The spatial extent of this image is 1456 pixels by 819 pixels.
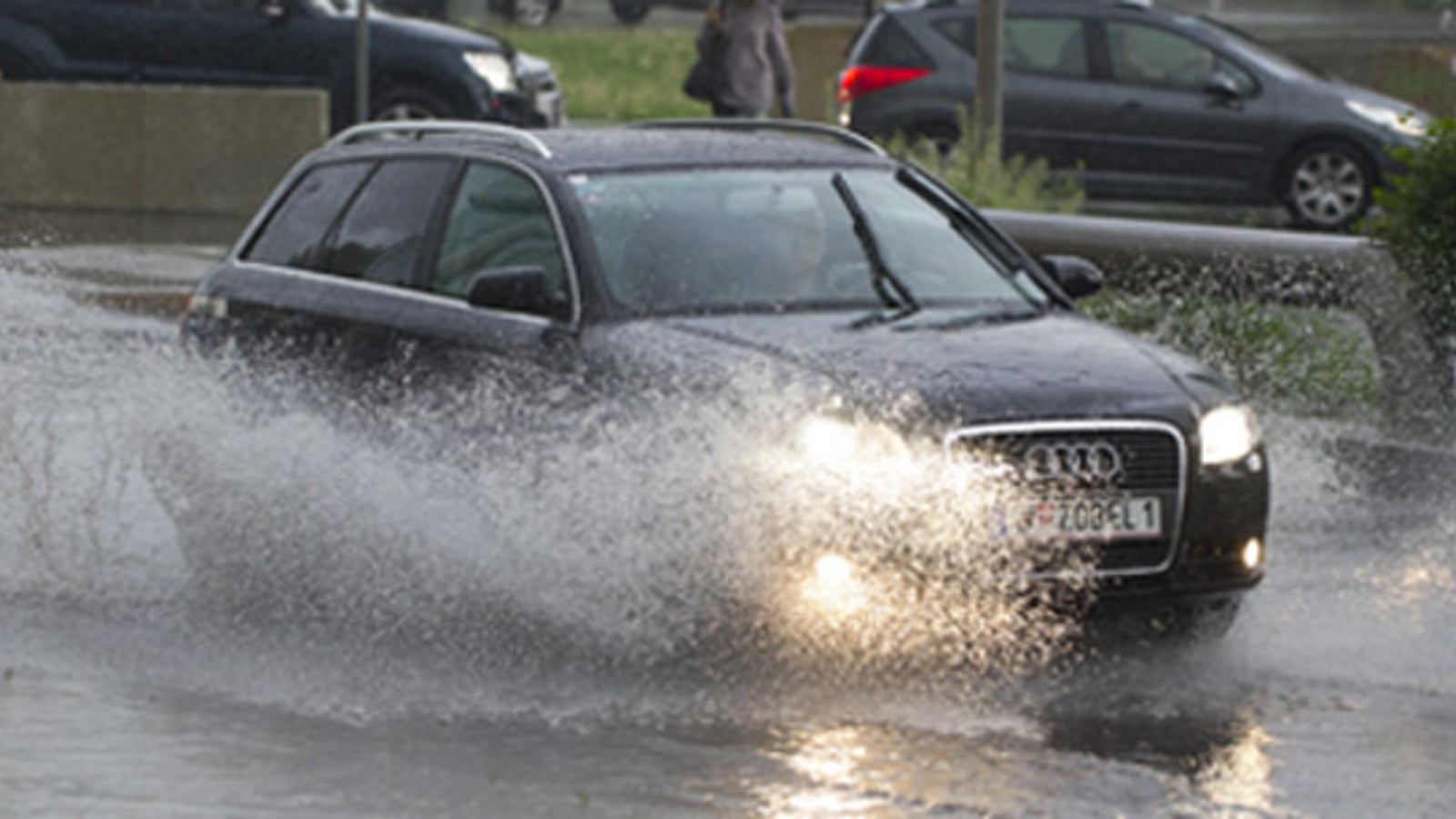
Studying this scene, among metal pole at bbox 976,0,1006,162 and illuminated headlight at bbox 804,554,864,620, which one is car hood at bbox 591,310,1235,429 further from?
metal pole at bbox 976,0,1006,162

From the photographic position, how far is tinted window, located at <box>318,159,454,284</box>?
10.1 m

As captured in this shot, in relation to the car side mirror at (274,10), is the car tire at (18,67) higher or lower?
lower

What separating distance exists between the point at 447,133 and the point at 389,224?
51 centimetres

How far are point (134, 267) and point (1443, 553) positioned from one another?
10112mm

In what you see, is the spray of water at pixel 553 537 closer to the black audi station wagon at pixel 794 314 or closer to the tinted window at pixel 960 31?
the black audi station wagon at pixel 794 314

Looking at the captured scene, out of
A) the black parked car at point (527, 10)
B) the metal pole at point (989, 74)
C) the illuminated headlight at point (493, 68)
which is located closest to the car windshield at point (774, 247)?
the metal pole at point (989, 74)

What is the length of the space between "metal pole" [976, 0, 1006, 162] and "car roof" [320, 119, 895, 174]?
20.7ft

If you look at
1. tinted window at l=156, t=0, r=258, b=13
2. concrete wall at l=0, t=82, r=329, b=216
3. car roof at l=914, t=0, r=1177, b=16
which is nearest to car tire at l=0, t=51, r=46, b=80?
tinted window at l=156, t=0, r=258, b=13

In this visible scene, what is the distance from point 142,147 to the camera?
72.9 ft

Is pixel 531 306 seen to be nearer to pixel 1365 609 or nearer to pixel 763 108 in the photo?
pixel 1365 609

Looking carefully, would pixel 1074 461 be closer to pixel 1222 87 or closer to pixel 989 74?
pixel 989 74

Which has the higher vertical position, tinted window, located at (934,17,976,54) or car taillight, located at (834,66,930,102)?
tinted window, located at (934,17,976,54)

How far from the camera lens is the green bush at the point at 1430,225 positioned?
1341 cm

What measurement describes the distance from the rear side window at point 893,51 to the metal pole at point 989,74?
17.4 ft
